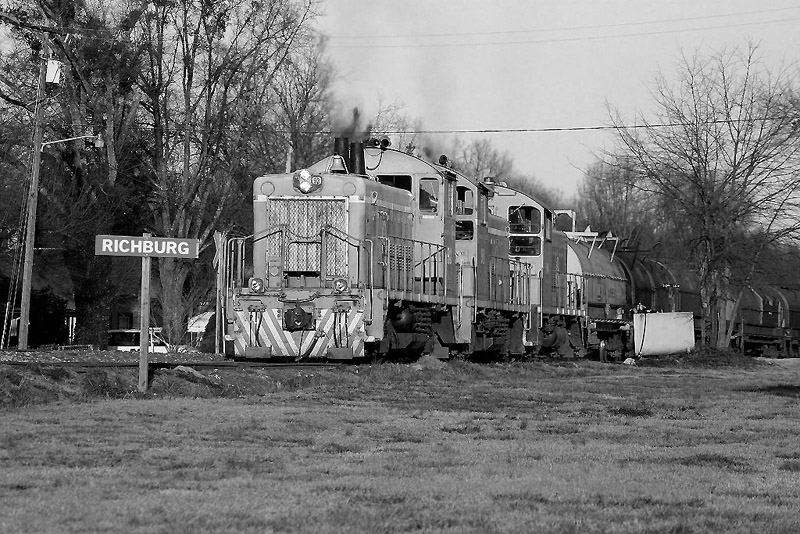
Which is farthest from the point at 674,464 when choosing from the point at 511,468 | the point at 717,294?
the point at 717,294

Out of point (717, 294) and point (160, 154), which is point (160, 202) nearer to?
point (160, 154)

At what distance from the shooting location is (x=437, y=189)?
71.4 feet

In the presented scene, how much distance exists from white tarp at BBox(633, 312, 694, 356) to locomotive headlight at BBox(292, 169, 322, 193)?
15.6 metres

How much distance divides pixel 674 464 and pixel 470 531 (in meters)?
3.32

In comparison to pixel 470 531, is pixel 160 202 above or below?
above

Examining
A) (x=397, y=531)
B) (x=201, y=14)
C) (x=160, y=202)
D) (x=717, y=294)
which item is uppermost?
(x=201, y=14)

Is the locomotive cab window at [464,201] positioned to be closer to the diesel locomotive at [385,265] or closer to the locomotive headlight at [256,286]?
the diesel locomotive at [385,265]

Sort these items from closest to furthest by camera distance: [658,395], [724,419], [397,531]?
[397,531], [724,419], [658,395]

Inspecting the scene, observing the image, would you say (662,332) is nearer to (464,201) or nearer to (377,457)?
(464,201)

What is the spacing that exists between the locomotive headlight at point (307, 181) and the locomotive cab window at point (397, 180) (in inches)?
74.9

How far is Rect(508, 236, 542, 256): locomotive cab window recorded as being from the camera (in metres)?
26.6

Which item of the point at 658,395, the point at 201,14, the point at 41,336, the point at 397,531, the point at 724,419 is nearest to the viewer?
the point at 397,531

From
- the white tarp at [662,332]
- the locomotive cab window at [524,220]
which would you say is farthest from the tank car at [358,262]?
the white tarp at [662,332]

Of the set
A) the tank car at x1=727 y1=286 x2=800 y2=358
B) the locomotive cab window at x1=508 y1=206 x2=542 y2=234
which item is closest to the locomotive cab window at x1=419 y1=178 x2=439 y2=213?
the locomotive cab window at x1=508 y1=206 x2=542 y2=234
